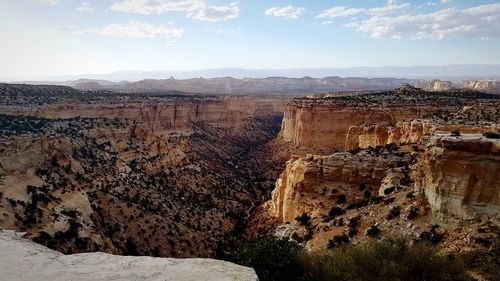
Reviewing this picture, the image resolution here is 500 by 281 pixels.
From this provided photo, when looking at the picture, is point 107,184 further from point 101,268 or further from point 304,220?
point 101,268

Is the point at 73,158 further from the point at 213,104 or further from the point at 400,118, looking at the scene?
the point at 213,104

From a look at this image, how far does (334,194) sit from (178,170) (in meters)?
23.8

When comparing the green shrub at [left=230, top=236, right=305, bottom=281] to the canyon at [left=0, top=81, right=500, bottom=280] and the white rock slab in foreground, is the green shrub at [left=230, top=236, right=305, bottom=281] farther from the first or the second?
the white rock slab in foreground

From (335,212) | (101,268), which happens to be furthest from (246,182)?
(101,268)

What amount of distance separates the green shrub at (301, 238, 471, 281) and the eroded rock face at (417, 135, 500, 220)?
2976mm

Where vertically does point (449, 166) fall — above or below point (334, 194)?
above

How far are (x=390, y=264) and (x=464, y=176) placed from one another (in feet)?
17.7

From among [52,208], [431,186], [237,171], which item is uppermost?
[431,186]

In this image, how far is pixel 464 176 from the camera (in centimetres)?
1750

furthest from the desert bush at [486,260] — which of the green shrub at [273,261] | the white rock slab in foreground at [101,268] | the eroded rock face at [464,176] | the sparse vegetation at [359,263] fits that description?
the white rock slab in foreground at [101,268]

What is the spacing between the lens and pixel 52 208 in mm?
28312

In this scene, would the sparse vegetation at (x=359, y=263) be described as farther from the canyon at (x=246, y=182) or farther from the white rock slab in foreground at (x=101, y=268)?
the white rock slab in foreground at (x=101, y=268)

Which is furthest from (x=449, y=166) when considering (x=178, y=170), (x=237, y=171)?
(x=237, y=171)

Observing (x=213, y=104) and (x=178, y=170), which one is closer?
(x=178, y=170)
